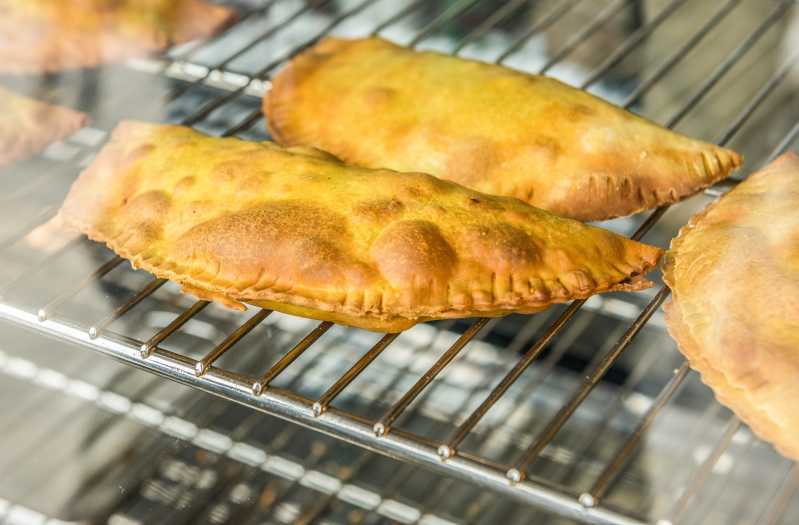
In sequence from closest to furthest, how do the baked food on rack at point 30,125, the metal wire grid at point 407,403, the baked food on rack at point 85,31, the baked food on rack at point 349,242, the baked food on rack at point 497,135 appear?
the metal wire grid at point 407,403, the baked food on rack at point 349,242, the baked food on rack at point 497,135, the baked food on rack at point 30,125, the baked food on rack at point 85,31

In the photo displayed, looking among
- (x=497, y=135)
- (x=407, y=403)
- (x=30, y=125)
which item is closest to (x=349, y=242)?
(x=407, y=403)

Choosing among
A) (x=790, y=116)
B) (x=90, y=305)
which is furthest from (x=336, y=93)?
(x=790, y=116)

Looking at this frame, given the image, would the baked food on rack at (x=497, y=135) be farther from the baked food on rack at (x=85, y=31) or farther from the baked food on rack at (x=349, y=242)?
Answer: the baked food on rack at (x=85, y=31)

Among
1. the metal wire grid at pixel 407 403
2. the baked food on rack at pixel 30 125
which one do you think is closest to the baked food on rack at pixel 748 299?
the metal wire grid at pixel 407 403

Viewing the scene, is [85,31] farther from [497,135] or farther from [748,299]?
[748,299]

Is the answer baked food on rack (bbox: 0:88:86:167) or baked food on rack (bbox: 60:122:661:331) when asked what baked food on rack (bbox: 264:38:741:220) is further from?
baked food on rack (bbox: 0:88:86:167)

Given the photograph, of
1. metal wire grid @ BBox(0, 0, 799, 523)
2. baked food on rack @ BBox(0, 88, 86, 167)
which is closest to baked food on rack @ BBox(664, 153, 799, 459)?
metal wire grid @ BBox(0, 0, 799, 523)
